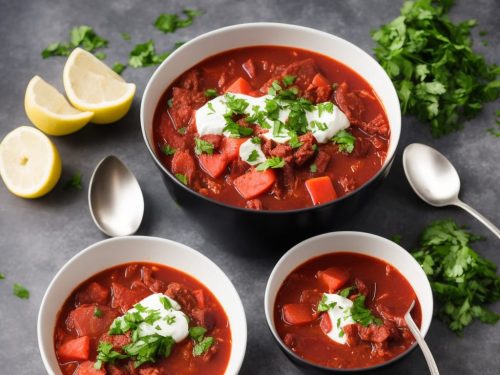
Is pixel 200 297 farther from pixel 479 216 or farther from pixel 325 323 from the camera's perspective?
pixel 479 216

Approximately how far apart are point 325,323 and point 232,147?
1159 millimetres

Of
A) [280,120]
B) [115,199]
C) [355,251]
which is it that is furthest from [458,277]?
[115,199]

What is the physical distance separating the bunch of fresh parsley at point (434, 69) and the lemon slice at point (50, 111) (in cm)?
212

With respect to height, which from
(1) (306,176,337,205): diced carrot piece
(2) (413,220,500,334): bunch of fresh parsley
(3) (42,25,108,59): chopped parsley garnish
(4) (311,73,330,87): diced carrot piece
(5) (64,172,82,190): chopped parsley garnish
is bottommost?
(2) (413,220,500,334): bunch of fresh parsley

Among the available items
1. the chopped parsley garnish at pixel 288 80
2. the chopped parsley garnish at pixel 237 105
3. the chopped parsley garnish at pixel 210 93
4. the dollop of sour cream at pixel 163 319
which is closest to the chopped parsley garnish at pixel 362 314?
the dollop of sour cream at pixel 163 319

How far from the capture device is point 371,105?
5715mm

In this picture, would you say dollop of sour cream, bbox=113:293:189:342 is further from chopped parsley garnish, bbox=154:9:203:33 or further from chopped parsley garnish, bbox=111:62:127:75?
chopped parsley garnish, bbox=154:9:203:33

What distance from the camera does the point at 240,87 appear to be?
5680mm

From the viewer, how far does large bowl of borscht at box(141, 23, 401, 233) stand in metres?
5.26

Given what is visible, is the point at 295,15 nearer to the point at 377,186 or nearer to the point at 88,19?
the point at 88,19

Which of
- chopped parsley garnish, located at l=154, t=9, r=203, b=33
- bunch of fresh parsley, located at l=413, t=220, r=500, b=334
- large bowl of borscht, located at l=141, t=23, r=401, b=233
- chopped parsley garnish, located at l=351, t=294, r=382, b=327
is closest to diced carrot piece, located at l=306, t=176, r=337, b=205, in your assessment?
large bowl of borscht, located at l=141, t=23, r=401, b=233

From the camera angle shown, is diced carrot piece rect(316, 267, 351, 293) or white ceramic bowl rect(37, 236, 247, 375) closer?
white ceramic bowl rect(37, 236, 247, 375)

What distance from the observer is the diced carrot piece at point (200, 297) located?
524cm

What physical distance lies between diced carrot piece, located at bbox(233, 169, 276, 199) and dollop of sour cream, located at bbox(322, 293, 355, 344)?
2.31 ft
